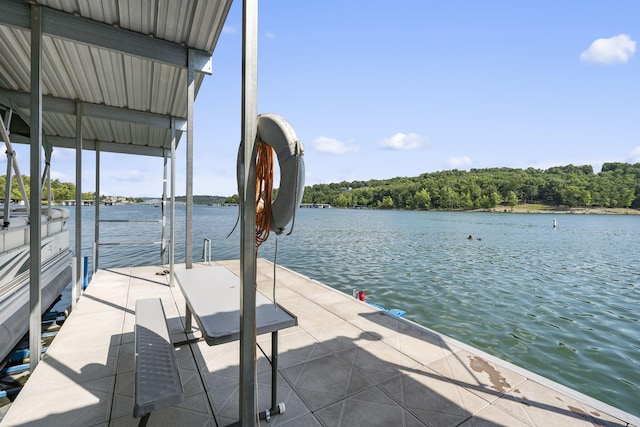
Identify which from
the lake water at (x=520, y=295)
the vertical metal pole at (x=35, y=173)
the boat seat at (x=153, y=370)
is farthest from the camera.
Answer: the lake water at (x=520, y=295)

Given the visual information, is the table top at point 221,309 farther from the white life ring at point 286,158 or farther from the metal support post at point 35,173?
the metal support post at point 35,173

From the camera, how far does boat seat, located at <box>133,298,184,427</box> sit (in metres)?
1.80

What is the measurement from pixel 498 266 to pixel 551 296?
189 inches

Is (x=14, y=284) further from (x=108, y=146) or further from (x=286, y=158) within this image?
(x=286, y=158)

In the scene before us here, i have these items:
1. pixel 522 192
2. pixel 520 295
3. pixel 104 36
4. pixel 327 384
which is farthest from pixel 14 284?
pixel 522 192

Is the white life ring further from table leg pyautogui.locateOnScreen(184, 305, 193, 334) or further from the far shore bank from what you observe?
the far shore bank

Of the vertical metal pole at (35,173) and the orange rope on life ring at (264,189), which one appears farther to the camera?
the vertical metal pole at (35,173)

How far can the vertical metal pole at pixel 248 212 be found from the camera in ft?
6.48

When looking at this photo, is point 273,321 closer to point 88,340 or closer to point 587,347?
point 88,340

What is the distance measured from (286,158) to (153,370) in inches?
69.0

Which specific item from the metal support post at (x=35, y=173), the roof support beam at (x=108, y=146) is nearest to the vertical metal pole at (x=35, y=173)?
the metal support post at (x=35, y=173)

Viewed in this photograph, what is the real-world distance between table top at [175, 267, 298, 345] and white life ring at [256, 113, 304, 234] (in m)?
0.78

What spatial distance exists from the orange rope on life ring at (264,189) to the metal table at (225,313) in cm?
58

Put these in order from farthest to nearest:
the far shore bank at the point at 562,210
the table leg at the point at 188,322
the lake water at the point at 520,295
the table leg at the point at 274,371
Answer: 1. the far shore bank at the point at 562,210
2. the lake water at the point at 520,295
3. the table leg at the point at 188,322
4. the table leg at the point at 274,371
